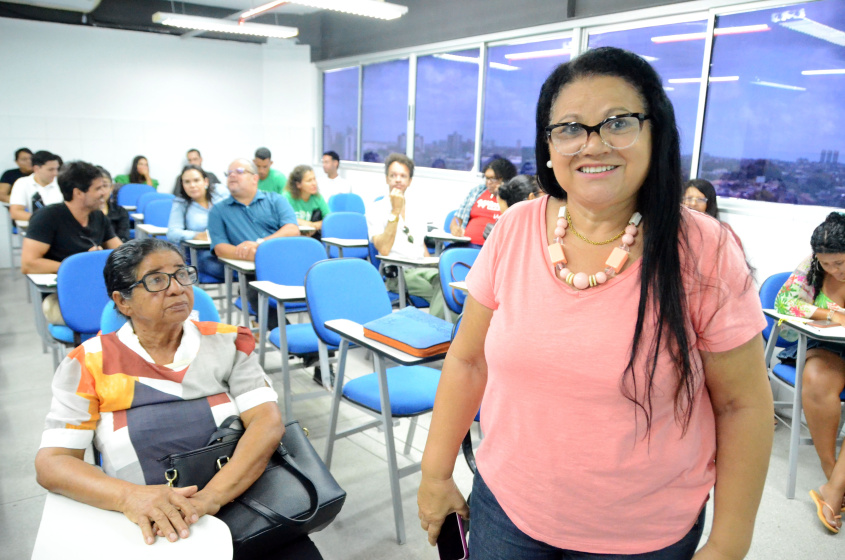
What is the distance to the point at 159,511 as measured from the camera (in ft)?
4.08

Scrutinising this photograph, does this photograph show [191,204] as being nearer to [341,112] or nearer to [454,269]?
[454,269]

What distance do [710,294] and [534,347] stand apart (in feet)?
0.87

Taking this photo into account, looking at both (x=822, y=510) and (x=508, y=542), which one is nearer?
(x=508, y=542)

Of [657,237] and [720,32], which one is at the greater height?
[720,32]

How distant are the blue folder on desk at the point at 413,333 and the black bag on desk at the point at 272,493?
0.58m

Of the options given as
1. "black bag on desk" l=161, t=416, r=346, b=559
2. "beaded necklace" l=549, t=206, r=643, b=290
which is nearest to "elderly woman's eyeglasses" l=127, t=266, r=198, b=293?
"black bag on desk" l=161, t=416, r=346, b=559

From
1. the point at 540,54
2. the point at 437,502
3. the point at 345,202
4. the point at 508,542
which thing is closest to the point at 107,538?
the point at 437,502

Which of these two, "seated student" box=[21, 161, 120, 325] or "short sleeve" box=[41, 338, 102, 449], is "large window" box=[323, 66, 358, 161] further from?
"short sleeve" box=[41, 338, 102, 449]

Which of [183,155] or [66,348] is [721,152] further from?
[183,155]

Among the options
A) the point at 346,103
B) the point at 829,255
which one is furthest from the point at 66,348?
the point at 346,103

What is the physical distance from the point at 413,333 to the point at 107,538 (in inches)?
A: 44.6

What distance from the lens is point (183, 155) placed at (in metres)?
8.55

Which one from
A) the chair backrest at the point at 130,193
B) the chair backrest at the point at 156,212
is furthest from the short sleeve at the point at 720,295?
the chair backrest at the point at 130,193

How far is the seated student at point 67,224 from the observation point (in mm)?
3336
